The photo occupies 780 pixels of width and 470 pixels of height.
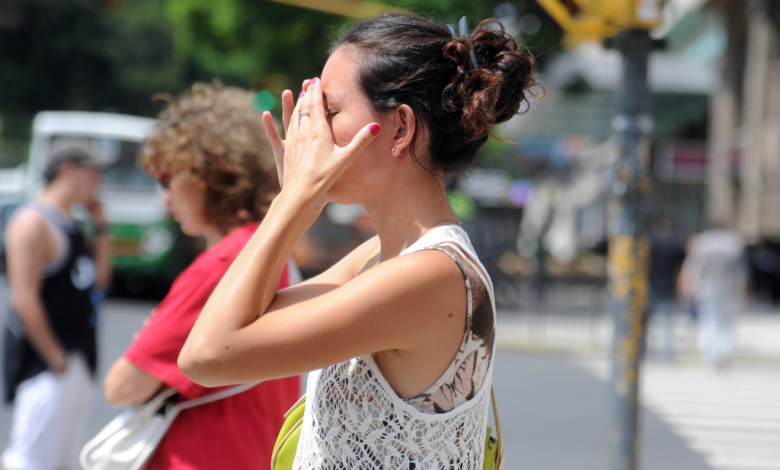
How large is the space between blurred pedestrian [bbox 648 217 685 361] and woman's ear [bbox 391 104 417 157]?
1051 cm

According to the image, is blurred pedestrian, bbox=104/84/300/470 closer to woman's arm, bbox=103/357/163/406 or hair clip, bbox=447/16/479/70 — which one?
woman's arm, bbox=103/357/163/406

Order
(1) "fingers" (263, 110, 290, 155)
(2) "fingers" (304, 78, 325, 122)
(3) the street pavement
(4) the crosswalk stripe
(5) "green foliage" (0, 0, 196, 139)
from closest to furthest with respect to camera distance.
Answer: (2) "fingers" (304, 78, 325, 122), (1) "fingers" (263, 110, 290, 155), (4) the crosswalk stripe, (3) the street pavement, (5) "green foliage" (0, 0, 196, 139)

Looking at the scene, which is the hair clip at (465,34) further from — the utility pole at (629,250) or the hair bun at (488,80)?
the utility pole at (629,250)

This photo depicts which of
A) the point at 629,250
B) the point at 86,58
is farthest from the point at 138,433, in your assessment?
the point at 86,58

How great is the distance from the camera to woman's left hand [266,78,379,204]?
4.89 feet

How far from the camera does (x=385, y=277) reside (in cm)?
144

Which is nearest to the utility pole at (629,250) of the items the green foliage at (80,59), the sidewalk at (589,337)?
the sidewalk at (589,337)

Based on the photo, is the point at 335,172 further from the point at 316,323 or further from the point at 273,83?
the point at 273,83

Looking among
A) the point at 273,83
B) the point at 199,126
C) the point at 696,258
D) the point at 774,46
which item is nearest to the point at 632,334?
the point at 199,126

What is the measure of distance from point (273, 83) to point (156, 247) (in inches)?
204

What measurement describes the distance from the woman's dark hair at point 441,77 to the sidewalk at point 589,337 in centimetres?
1052

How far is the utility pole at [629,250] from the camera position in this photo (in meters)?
4.21

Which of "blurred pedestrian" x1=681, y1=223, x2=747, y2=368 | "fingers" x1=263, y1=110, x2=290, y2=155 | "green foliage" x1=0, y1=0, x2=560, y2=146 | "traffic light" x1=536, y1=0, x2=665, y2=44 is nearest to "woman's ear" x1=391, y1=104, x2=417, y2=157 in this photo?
"fingers" x1=263, y1=110, x2=290, y2=155

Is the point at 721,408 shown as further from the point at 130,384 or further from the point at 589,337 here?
the point at 130,384
